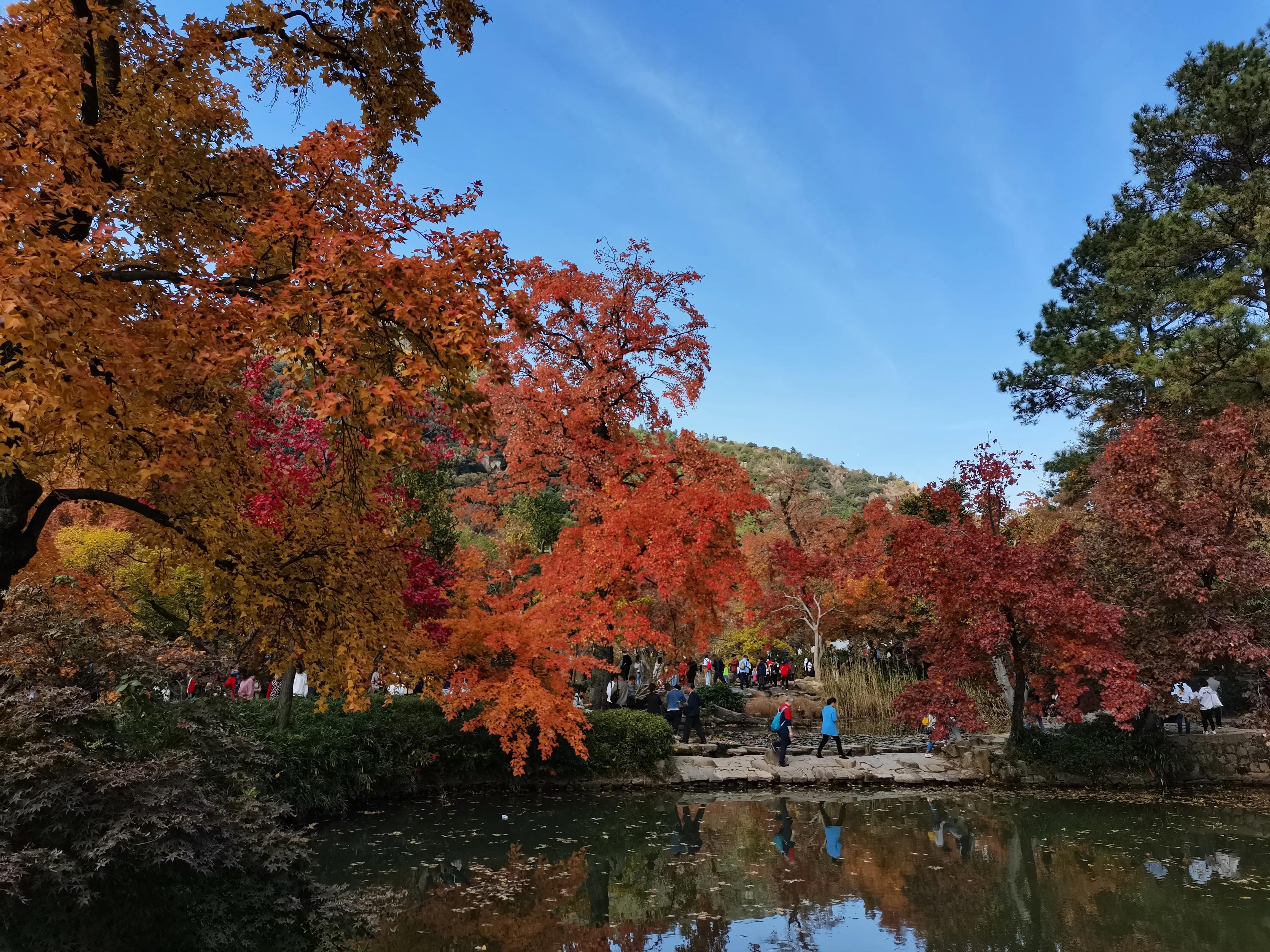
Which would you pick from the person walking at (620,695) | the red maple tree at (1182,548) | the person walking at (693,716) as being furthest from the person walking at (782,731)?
the person walking at (620,695)

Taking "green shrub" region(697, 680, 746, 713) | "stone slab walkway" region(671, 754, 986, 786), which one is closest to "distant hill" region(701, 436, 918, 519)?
"green shrub" region(697, 680, 746, 713)

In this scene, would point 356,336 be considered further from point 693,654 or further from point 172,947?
point 693,654

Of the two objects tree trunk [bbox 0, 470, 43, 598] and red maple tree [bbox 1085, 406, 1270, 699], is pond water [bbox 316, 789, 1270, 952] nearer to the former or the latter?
red maple tree [bbox 1085, 406, 1270, 699]

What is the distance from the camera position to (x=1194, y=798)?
11.6m

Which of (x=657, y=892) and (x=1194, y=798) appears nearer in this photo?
(x=657, y=892)

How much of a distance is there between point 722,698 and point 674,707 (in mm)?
7102

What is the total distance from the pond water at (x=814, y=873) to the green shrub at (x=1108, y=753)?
3.54ft

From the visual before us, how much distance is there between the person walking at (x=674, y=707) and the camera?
52.5 feet

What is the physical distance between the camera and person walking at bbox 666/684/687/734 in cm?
1602

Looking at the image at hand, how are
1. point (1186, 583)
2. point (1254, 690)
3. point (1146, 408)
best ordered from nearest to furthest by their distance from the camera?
1. point (1186, 583)
2. point (1254, 690)
3. point (1146, 408)

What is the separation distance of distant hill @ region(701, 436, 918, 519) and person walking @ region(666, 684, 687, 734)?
5164 centimetres

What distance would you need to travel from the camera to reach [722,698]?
22.6 metres

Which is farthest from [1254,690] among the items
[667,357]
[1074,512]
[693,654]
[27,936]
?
[27,936]

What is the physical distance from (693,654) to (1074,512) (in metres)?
11.4
